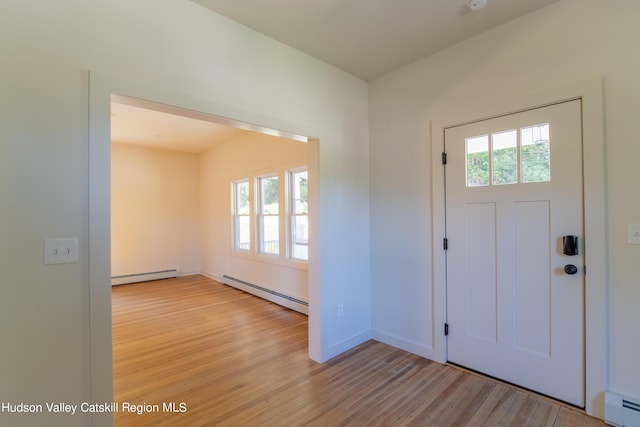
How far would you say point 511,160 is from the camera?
2.21 meters

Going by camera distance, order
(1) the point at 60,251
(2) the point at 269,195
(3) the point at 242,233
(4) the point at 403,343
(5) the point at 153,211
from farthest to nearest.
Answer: (5) the point at 153,211, (3) the point at 242,233, (2) the point at 269,195, (4) the point at 403,343, (1) the point at 60,251

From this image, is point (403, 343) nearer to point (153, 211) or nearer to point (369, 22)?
point (369, 22)

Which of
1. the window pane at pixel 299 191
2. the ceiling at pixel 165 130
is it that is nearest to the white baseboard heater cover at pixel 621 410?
the ceiling at pixel 165 130

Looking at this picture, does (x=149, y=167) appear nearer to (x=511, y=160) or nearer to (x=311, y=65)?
(x=311, y=65)

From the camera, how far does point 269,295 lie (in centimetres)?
460

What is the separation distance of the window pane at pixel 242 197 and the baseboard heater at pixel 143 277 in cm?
228

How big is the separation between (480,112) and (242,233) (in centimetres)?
454

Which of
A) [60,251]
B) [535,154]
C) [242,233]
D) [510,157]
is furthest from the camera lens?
[242,233]

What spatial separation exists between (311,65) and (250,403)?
286 centimetres

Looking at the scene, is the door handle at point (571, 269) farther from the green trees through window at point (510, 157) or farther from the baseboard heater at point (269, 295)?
the baseboard heater at point (269, 295)

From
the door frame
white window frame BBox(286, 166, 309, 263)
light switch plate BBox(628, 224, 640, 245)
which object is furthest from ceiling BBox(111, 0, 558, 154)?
white window frame BBox(286, 166, 309, 263)

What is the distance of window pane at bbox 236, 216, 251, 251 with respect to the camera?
5.48 m

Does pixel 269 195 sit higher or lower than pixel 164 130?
lower

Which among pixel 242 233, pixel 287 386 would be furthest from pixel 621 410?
pixel 242 233
